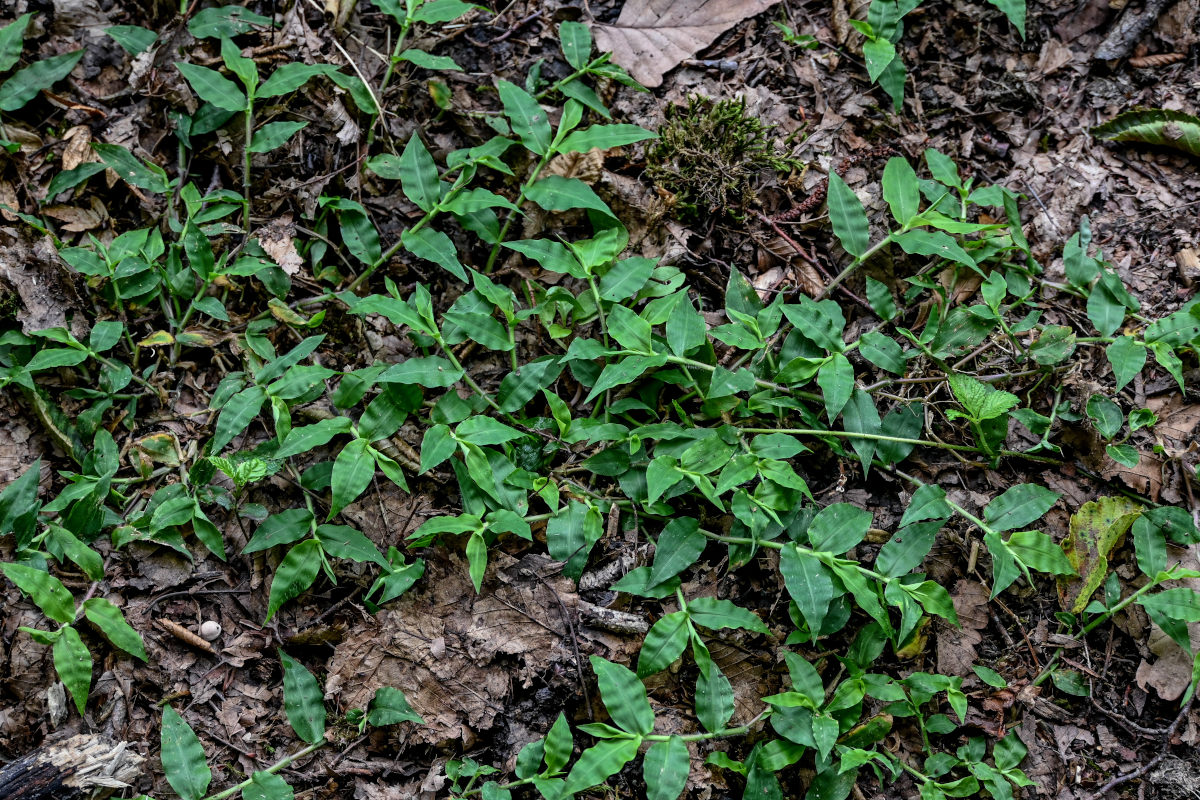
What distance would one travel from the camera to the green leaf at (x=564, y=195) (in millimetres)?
3205

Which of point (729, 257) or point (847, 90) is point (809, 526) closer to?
point (729, 257)

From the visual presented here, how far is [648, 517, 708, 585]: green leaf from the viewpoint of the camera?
289cm

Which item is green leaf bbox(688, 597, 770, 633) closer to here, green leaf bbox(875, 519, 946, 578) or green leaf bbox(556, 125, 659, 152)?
green leaf bbox(875, 519, 946, 578)

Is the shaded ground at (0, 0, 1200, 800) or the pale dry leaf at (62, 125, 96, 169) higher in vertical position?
the pale dry leaf at (62, 125, 96, 169)

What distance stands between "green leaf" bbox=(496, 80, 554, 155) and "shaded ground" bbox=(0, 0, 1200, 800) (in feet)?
0.85

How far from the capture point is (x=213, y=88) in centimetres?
328

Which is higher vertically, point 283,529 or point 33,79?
point 33,79

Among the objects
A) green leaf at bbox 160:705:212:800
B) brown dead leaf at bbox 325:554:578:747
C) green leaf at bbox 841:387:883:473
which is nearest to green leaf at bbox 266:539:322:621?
brown dead leaf at bbox 325:554:578:747

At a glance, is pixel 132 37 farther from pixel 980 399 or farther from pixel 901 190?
pixel 980 399

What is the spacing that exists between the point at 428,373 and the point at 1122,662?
283 centimetres

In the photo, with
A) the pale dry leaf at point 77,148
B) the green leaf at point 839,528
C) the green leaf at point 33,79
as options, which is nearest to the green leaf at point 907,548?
the green leaf at point 839,528

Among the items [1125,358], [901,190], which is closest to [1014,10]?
[901,190]

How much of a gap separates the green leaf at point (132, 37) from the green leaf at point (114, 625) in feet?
7.34

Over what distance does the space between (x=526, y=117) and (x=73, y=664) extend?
8.64 ft
